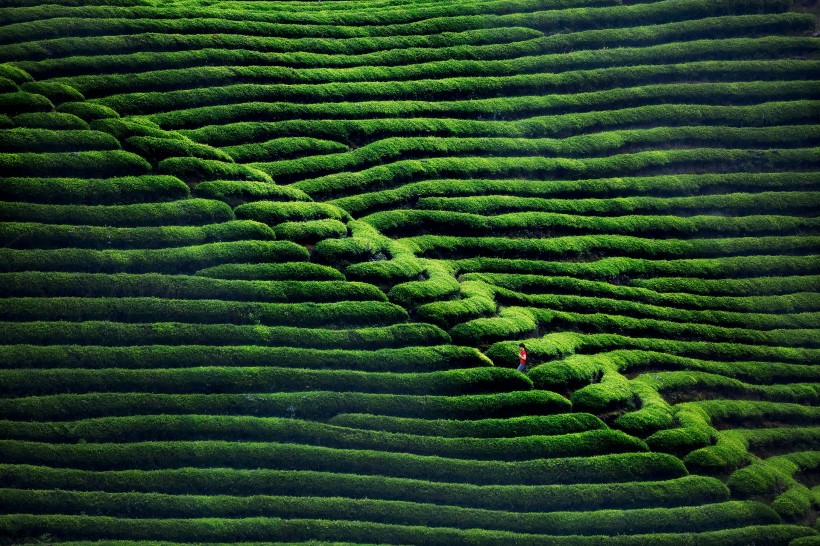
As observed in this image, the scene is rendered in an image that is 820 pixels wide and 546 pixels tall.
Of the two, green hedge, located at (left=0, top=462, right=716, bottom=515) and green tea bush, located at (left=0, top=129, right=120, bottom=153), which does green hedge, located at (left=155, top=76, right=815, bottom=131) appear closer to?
green tea bush, located at (left=0, top=129, right=120, bottom=153)

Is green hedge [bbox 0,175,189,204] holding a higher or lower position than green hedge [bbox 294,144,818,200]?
lower

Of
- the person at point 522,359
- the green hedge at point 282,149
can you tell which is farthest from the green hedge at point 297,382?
the green hedge at point 282,149

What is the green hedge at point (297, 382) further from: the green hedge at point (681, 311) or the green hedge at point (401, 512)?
the green hedge at point (681, 311)

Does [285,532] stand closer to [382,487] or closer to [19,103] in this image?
[382,487]

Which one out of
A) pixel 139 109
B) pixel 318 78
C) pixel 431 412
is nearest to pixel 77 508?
pixel 431 412

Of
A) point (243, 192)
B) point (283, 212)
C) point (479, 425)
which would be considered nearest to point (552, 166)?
point (283, 212)

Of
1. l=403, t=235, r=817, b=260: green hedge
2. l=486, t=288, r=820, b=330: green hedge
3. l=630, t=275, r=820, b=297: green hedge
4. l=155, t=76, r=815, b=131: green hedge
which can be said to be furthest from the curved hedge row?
l=155, t=76, r=815, b=131: green hedge
